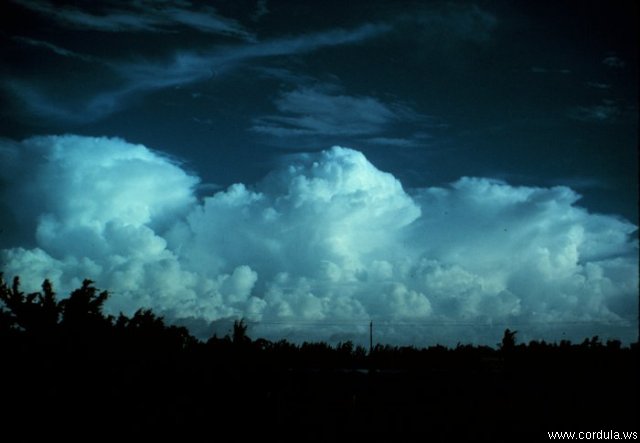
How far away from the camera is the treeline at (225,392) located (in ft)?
22.5

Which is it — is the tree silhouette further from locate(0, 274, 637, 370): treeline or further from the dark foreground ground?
locate(0, 274, 637, 370): treeline

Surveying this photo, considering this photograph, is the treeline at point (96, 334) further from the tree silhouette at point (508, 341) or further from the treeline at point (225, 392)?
the tree silhouette at point (508, 341)

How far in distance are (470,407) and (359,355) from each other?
1106 cm

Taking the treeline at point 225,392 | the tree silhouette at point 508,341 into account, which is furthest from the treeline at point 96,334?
the tree silhouette at point 508,341

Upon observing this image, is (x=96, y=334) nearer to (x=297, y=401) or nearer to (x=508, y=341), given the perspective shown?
(x=297, y=401)

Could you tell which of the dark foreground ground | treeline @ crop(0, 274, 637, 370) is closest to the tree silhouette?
the dark foreground ground

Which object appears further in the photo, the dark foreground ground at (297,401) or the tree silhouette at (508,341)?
the tree silhouette at (508,341)

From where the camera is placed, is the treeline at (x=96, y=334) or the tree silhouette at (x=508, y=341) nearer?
the treeline at (x=96, y=334)

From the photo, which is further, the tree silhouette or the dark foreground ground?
the tree silhouette

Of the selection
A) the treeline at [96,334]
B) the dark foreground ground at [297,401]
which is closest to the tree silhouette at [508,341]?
the dark foreground ground at [297,401]

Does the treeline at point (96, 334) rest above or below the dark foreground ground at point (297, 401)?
above

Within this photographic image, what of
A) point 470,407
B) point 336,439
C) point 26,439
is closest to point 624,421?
point 470,407

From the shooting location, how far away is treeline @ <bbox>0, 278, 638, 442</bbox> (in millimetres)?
6844

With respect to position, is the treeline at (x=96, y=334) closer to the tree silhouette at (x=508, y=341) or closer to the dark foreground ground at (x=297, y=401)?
the dark foreground ground at (x=297, y=401)
